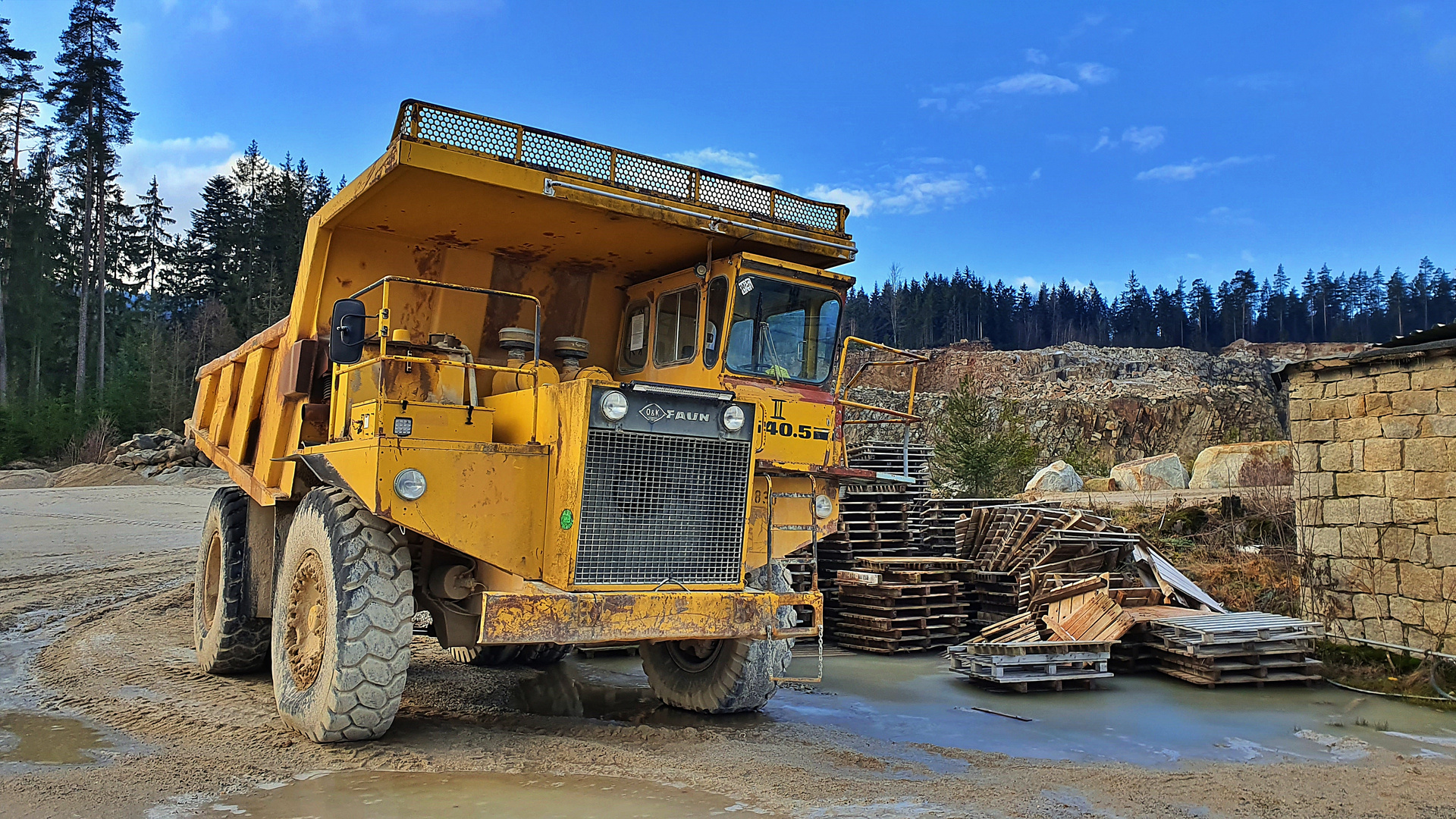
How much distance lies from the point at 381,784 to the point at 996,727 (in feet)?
14.3

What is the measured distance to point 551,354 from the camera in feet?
25.4

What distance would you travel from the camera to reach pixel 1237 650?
9117 millimetres

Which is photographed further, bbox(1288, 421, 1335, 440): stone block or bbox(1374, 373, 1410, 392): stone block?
bbox(1288, 421, 1335, 440): stone block

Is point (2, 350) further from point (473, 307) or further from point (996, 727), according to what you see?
point (996, 727)

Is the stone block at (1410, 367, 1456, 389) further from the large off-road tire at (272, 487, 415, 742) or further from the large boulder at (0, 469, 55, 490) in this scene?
the large boulder at (0, 469, 55, 490)

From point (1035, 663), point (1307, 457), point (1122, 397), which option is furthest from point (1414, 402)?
point (1122, 397)

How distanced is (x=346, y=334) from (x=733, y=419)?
93.7 inches

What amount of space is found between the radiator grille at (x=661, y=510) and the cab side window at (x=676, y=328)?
5.16 feet

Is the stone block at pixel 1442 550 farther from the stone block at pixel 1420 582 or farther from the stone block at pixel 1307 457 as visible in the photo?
the stone block at pixel 1307 457

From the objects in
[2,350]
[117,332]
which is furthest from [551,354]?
[117,332]

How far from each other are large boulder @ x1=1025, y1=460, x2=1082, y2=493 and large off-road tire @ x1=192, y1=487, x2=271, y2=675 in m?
24.3

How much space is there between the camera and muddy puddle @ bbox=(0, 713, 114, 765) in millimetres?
5344

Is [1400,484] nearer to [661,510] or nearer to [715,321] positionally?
[715,321]

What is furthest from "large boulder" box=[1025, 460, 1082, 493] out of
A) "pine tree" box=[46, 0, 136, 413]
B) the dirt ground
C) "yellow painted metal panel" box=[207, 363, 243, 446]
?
"pine tree" box=[46, 0, 136, 413]
